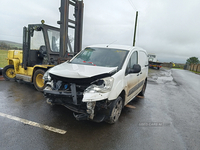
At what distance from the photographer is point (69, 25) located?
6.76 meters

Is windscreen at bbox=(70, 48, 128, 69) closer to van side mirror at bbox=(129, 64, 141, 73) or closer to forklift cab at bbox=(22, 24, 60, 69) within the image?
van side mirror at bbox=(129, 64, 141, 73)

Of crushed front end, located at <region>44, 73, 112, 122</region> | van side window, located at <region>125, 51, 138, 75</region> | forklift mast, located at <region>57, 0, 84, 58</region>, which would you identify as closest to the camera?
crushed front end, located at <region>44, 73, 112, 122</region>

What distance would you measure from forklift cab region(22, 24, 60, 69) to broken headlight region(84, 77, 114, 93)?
377cm

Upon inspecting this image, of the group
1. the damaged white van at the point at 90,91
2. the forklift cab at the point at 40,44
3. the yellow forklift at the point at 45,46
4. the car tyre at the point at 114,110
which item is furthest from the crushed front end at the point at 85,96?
the forklift cab at the point at 40,44

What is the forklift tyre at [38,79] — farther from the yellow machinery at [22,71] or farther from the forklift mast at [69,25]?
the forklift mast at [69,25]

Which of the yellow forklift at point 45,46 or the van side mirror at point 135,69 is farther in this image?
the yellow forklift at point 45,46

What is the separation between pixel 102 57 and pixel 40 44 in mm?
3623

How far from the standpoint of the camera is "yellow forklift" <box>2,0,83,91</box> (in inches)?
253

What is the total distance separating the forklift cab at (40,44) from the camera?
22.0ft

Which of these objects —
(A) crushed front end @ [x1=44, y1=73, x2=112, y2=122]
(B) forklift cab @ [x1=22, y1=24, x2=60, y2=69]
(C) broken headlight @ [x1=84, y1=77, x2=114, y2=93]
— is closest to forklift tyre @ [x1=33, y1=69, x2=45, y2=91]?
(B) forklift cab @ [x1=22, y1=24, x2=60, y2=69]

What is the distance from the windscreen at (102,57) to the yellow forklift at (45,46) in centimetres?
166

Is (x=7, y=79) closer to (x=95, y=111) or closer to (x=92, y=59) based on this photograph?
(x=92, y=59)

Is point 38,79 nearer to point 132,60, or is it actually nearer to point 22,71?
point 22,71

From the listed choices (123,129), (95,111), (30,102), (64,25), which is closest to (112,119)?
(123,129)
